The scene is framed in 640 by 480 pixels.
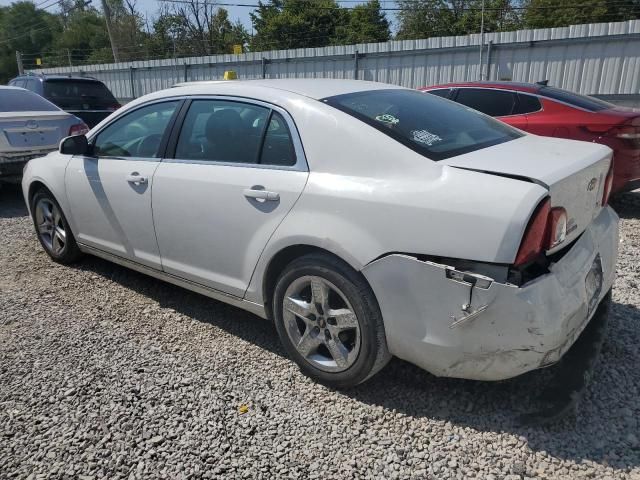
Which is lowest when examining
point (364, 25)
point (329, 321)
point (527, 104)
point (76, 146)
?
point (329, 321)

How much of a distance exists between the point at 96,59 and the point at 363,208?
198 feet

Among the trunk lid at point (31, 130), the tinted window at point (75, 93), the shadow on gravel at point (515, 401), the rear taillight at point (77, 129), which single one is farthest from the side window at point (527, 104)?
the tinted window at point (75, 93)

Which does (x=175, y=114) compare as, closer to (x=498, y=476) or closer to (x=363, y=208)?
(x=363, y=208)

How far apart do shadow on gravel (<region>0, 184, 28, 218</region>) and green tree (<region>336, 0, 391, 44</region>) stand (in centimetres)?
3483

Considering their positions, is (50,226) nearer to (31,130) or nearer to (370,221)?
(31,130)

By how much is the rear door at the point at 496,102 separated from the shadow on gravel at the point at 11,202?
5.97 meters

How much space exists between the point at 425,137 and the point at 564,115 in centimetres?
410

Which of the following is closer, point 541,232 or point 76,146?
point 541,232

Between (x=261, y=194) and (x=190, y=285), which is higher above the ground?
(x=261, y=194)

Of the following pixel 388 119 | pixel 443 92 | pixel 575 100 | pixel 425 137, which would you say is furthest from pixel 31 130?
pixel 575 100

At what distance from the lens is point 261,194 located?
2715 millimetres

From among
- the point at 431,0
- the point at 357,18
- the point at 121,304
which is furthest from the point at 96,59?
the point at 121,304

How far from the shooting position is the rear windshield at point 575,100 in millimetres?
5875

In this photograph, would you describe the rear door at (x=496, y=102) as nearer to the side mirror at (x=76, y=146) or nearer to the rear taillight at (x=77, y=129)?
the side mirror at (x=76, y=146)
